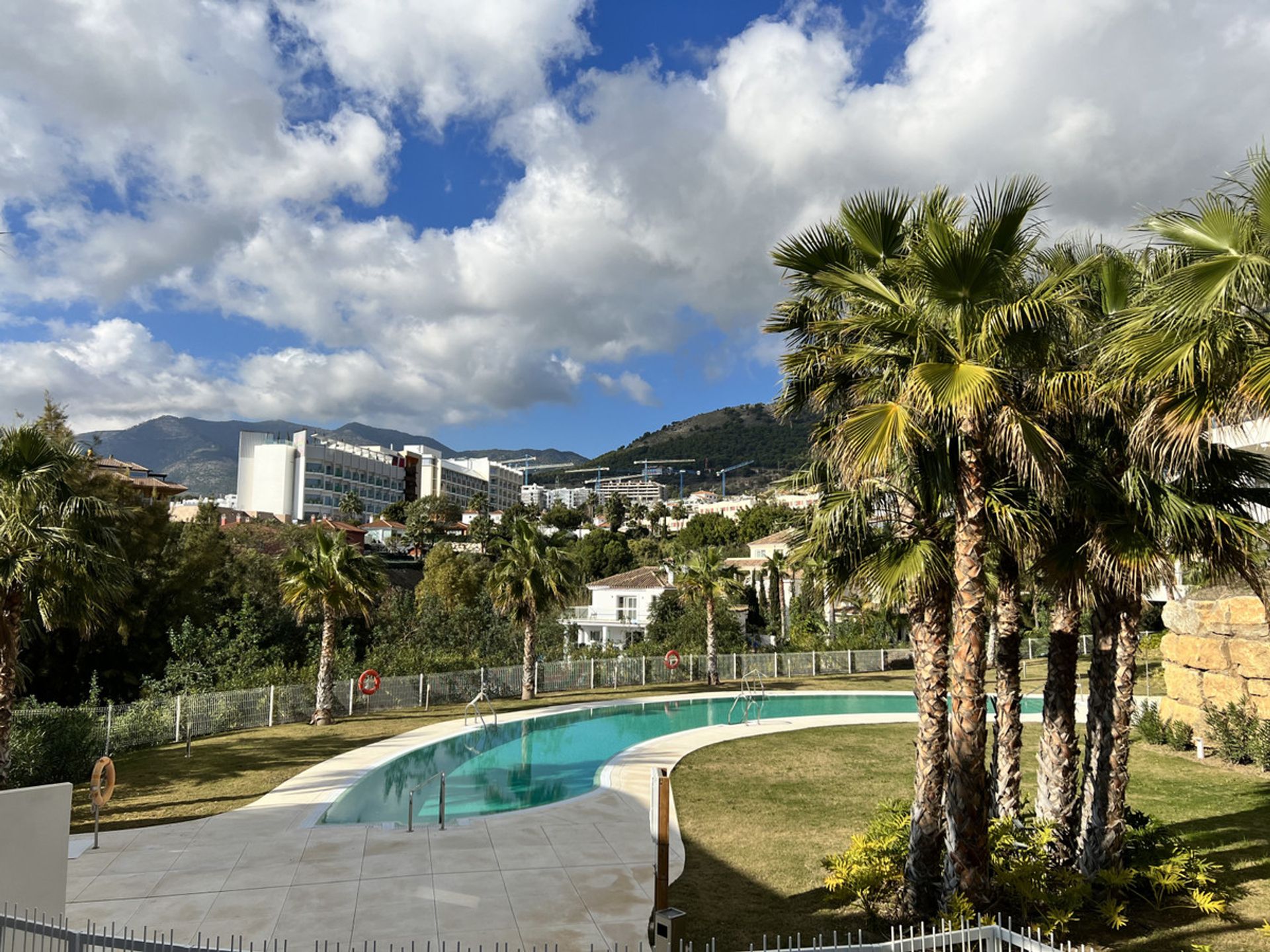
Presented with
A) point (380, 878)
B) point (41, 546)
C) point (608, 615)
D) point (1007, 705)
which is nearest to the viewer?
point (1007, 705)

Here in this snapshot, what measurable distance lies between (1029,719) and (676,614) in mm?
20770

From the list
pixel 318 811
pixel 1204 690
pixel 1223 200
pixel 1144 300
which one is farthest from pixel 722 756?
pixel 1223 200

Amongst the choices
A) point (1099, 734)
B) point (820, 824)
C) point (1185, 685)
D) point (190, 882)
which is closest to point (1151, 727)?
point (1185, 685)

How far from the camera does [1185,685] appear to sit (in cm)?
1800

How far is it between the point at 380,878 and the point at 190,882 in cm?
236

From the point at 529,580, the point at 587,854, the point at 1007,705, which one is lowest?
the point at 587,854

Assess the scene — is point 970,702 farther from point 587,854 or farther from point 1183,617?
point 1183,617

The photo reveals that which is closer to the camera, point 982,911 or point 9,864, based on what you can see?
point 9,864

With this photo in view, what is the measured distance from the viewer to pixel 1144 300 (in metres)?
8.02

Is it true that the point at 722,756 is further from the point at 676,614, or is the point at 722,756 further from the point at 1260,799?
the point at 676,614

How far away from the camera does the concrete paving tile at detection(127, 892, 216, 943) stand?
8.62 m

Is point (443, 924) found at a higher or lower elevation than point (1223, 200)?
lower

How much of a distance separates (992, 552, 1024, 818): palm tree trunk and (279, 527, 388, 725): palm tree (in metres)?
17.2

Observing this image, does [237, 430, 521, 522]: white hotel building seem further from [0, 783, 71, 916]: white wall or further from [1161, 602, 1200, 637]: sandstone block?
[0, 783, 71, 916]: white wall
